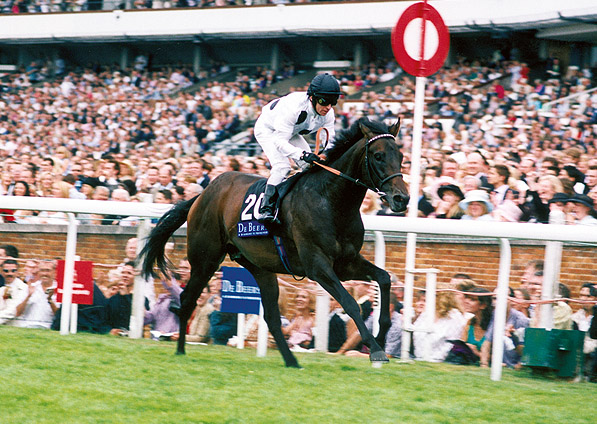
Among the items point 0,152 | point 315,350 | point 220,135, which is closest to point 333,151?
point 315,350

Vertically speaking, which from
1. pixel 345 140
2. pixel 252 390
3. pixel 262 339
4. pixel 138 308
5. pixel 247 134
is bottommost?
pixel 252 390

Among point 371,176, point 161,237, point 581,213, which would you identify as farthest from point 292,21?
point 371,176

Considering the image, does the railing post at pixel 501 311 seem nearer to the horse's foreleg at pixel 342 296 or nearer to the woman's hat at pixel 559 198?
the horse's foreleg at pixel 342 296

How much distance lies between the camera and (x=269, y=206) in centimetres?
512

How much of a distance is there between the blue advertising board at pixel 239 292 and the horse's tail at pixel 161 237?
498 mm

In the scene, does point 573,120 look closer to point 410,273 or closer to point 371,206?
point 371,206

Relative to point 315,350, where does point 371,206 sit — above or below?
above

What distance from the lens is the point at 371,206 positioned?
24.0 feet

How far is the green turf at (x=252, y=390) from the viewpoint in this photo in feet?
12.1

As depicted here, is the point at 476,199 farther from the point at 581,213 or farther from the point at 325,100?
the point at 325,100

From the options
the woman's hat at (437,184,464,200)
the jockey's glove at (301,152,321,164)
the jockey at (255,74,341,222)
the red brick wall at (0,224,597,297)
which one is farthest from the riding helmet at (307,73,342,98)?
the woman's hat at (437,184,464,200)

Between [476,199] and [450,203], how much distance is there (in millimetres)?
238

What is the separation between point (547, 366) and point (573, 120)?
664cm

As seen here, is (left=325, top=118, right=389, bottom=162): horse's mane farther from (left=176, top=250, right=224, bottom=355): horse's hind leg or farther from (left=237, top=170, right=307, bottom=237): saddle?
(left=176, top=250, right=224, bottom=355): horse's hind leg
